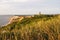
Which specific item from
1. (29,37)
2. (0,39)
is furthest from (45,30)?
(0,39)

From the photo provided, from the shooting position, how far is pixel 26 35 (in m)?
10.4

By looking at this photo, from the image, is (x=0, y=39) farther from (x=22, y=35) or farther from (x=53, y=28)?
(x=53, y=28)

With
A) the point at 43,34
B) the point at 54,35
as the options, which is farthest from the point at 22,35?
the point at 54,35

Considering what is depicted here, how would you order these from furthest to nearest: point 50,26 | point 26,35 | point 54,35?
point 50,26, point 26,35, point 54,35

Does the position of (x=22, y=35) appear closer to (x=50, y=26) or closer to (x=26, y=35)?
(x=26, y=35)

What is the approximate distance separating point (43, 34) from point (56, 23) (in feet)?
4.52

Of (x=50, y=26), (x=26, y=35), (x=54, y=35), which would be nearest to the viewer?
(x=54, y=35)

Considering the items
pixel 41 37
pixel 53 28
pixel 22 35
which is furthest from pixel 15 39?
pixel 53 28

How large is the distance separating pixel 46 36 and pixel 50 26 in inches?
44.4

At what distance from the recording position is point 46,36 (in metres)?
10.3

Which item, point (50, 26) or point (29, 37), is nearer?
point (29, 37)

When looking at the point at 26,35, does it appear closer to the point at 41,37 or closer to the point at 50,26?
the point at 41,37

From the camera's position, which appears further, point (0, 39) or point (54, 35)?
point (0, 39)

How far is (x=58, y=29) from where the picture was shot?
10789 mm
